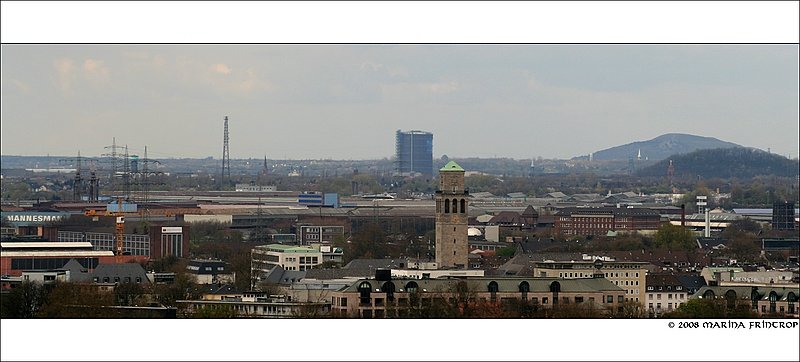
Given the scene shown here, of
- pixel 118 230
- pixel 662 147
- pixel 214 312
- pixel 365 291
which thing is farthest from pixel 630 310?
pixel 662 147

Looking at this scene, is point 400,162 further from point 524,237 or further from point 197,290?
point 197,290

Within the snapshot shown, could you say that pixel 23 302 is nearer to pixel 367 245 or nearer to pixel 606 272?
pixel 606 272

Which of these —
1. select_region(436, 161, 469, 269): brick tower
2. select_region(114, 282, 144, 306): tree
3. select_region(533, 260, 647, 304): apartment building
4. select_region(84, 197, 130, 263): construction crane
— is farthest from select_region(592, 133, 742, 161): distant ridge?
select_region(114, 282, 144, 306): tree

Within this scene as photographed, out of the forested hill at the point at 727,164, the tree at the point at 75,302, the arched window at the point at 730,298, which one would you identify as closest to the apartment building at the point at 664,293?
the arched window at the point at 730,298

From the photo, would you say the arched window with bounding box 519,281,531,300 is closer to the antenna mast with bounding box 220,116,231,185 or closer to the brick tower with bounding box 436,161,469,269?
the brick tower with bounding box 436,161,469,269

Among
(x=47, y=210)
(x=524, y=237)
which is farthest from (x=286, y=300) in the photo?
(x=47, y=210)

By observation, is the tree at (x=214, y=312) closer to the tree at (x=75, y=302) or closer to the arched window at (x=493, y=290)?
the tree at (x=75, y=302)
